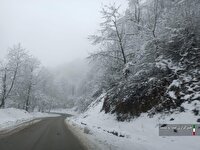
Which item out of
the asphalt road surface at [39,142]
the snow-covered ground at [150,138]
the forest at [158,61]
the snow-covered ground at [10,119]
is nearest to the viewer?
the snow-covered ground at [150,138]

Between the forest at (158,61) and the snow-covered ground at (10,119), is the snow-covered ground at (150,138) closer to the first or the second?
the forest at (158,61)

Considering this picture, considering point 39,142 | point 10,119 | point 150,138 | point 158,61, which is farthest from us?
point 10,119

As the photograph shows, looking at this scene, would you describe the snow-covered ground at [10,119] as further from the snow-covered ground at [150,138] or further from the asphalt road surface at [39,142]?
the snow-covered ground at [150,138]

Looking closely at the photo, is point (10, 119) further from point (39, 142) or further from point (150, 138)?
point (150, 138)

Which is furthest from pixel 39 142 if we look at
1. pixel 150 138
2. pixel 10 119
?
pixel 10 119

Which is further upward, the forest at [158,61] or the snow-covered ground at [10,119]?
the forest at [158,61]

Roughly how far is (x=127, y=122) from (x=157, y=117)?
3.52 metres

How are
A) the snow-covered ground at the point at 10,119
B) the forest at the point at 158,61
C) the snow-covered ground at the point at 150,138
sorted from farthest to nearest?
the snow-covered ground at the point at 10,119, the forest at the point at 158,61, the snow-covered ground at the point at 150,138

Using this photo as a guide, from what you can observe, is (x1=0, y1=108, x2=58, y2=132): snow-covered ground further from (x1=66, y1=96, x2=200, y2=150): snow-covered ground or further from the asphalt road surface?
(x1=66, y1=96, x2=200, y2=150): snow-covered ground

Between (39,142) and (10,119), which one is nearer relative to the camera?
(39,142)

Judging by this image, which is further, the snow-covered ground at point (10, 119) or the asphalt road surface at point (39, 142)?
the snow-covered ground at point (10, 119)

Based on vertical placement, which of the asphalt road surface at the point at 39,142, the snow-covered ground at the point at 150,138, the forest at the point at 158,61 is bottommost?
the asphalt road surface at the point at 39,142

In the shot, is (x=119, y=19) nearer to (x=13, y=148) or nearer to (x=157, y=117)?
(x=157, y=117)

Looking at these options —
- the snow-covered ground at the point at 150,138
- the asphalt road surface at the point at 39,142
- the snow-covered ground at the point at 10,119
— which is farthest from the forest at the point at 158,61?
the snow-covered ground at the point at 10,119
